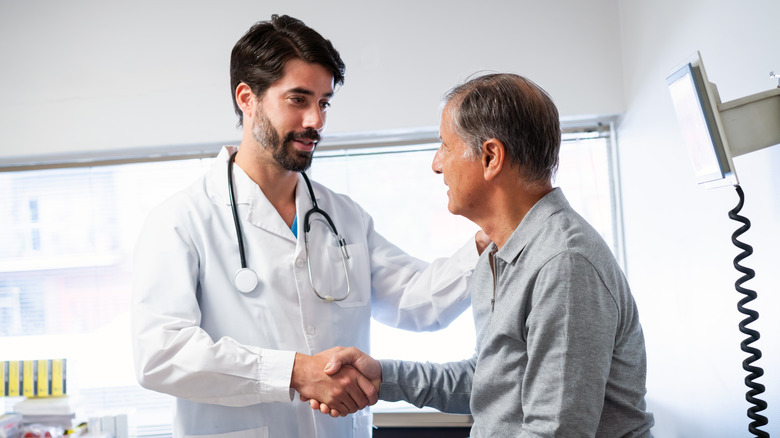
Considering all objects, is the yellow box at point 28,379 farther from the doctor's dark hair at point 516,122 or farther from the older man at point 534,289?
the doctor's dark hair at point 516,122

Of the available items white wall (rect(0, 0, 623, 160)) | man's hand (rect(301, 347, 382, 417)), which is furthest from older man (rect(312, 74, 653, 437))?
white wall (rect(0, 0, 623, 160))

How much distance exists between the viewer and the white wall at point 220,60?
241 centimetres

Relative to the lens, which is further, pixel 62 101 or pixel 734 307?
pixel 62 101

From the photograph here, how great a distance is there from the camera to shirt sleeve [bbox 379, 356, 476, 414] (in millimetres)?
1412

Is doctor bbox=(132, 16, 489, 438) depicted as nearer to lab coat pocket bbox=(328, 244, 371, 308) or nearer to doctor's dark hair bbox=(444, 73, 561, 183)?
lab coat pocket bbox=(328, 244, 371, 308)

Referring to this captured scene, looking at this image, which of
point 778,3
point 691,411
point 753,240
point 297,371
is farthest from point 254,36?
point 691,411

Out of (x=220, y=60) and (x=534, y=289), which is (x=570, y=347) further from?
(x=220, y=60)

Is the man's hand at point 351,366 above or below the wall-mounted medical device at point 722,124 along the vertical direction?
below

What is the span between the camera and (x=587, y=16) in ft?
7.90

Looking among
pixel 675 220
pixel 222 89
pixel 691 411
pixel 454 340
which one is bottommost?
pixel 691 411

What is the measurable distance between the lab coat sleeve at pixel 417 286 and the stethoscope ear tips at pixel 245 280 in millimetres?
432

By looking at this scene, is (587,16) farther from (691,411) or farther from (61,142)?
(61,142)

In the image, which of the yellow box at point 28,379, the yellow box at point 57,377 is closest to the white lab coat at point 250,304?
the yellow box at point 57,377

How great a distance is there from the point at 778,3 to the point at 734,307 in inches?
28.7
